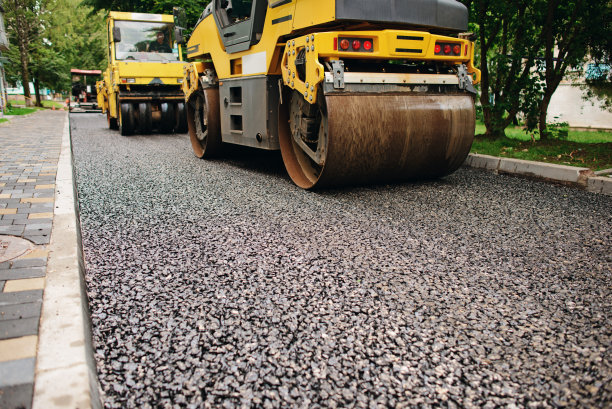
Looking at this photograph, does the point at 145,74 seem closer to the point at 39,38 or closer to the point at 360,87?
the point at 360,87

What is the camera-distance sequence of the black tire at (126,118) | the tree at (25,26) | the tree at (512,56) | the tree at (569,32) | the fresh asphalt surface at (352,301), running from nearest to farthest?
1. the fresh asphalt surface at (352,301)
2. the tree at (569,32)
3. the tree at (512,56)
4. the black tire at (126,118)
5. the tree at (25,26)

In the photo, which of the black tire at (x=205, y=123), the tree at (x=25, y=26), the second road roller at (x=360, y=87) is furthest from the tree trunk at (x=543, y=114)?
the tree at (x=25, y=26)

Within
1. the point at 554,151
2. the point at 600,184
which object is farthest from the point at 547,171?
the point at 554,151

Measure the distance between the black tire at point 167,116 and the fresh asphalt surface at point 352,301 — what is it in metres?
8.51

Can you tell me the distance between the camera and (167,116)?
42.0 feet

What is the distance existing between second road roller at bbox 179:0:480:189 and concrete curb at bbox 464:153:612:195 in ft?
3.92

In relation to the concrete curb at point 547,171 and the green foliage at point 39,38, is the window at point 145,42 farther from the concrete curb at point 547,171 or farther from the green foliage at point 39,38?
the green foliage at point 39,38

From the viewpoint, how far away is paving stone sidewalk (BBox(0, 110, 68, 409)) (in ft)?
5.62

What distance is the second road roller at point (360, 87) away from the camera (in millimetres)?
4484

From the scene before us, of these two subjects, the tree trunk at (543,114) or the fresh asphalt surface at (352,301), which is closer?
the fresh asphalt surface at (352,301)

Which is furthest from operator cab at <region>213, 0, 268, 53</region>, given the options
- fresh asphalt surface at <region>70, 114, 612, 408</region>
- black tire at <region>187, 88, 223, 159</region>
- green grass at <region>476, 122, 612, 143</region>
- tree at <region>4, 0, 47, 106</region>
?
tree at <region>4, 0, 47, 106</region>

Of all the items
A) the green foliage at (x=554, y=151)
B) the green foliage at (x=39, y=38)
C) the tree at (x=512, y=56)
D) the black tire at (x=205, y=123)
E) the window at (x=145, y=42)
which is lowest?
the green foliage at (x=554, y=151)

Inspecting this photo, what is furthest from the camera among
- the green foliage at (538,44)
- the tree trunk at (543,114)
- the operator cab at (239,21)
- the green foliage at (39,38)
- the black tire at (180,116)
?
the green foliage at (39,38)

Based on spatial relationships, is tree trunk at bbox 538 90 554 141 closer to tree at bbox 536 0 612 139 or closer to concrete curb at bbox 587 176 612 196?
tree at bbox 536 0 612 139
